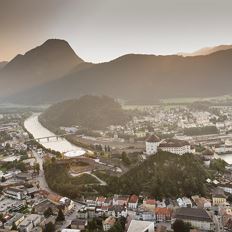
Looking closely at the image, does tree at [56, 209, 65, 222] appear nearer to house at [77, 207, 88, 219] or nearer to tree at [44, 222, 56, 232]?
house at [77, 207, 88, 219]

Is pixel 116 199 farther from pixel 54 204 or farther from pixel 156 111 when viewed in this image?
pixel 156 111

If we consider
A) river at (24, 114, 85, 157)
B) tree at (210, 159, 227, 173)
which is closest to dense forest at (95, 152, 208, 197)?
tree at (210, 159, 227, 173)

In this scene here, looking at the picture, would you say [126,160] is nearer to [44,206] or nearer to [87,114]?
[44,206]

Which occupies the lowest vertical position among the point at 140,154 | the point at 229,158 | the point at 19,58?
the point at 229,158

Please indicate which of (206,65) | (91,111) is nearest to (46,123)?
(91,111)

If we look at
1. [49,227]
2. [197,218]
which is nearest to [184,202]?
[197,218]

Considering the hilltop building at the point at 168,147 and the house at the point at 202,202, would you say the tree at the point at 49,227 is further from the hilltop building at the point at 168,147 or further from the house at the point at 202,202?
the hilltop building at the point at 168,147
